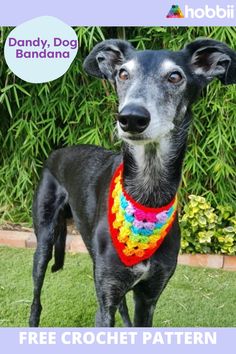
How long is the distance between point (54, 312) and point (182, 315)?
0.80m

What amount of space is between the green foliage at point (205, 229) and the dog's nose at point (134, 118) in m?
2.18

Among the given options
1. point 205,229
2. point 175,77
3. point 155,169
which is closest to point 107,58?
point 175,77

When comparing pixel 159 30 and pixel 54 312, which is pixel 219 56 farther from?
pixel 54 312

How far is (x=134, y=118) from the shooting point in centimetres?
178

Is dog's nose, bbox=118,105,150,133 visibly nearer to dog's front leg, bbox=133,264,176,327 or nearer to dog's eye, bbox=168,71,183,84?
dog's eye, bbox=168,71,183,84

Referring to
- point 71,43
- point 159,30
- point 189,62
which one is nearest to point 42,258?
point 71,43

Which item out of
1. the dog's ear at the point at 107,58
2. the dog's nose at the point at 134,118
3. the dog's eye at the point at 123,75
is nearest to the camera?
the dog's nose at the point at 134,118

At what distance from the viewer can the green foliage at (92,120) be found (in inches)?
146

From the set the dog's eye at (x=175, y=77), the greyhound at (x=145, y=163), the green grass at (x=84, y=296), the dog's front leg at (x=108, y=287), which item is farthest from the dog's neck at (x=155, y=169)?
the green grass at (x=84, y=296)

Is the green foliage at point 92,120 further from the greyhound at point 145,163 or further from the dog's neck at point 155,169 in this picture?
the dog's neck at point 155,169

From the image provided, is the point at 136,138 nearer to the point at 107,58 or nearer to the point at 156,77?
the point at 156,77

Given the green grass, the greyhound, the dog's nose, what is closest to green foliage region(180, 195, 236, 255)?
the green grass

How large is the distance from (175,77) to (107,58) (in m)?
0.44

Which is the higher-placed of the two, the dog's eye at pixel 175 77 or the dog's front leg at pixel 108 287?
the dog's eye at pixel 175 77
